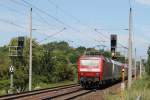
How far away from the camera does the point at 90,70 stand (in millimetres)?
41594

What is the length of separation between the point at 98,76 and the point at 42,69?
2854 cm

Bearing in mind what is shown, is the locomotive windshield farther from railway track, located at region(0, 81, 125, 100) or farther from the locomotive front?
railway track, located at region(0, 81, 125, 100)

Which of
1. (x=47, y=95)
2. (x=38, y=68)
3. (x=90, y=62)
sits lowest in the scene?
(x=47, y=95)

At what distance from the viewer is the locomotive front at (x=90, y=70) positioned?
41.4 meters

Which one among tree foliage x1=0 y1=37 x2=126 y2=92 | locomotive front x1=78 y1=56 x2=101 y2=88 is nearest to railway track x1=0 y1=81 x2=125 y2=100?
locomotive front x1=78 y1=56 x2=101 y2=88

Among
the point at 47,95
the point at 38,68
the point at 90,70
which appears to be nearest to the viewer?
the point at 47,95

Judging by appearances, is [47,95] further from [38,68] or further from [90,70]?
[38,68]

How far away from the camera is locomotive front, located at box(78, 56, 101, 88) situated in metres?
41.4

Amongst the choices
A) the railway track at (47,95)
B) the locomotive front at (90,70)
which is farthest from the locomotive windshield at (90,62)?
the railway track at (47,95)

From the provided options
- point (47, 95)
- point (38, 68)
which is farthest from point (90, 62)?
point (38, 68)

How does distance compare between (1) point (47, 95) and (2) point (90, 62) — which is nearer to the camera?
(1) point (47, 95)

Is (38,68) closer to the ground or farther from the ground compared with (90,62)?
closer to the ground

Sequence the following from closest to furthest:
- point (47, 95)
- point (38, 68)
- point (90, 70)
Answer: point (47, 95) < point (90, 70) < point (38, 68)

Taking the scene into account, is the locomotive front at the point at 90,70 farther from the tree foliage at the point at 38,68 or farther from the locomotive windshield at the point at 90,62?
the tree foliage at the point at 38,68
